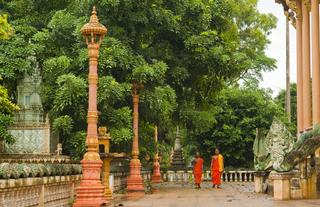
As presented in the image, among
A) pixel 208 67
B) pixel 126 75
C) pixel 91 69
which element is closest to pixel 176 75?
pixel 208 67

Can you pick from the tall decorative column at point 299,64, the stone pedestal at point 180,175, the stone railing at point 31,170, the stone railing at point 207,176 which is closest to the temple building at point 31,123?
the stone railing at point 31,170

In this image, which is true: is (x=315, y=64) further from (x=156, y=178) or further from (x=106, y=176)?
(x=156, y=178)

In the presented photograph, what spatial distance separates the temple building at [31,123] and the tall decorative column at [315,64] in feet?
33.5

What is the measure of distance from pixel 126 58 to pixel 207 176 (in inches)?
742

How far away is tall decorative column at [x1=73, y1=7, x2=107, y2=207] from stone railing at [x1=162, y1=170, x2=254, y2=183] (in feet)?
77.1

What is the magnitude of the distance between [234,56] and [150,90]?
5.31m

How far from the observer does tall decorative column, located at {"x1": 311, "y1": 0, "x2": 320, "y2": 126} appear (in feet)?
75.9

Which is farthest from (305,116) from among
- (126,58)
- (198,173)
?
(126,58)

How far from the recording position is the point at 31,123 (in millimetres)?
25594

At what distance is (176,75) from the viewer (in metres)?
26.0

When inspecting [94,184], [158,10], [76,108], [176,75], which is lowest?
[94,184]

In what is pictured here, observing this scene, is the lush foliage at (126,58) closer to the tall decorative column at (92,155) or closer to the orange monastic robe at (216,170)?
the orange monastic robe at (216,170)

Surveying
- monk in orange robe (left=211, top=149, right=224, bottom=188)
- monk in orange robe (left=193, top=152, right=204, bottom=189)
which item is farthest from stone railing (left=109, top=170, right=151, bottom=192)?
monk in orange robe (left=211, top=149, right=224, bottom=188)

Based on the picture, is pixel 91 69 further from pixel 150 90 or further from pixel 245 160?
pixel 245 160
